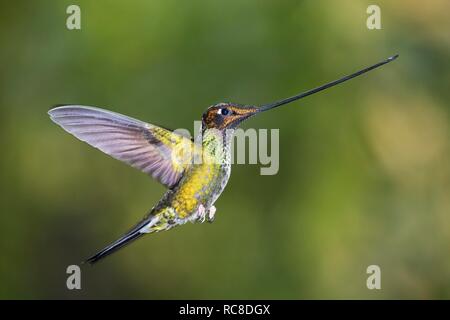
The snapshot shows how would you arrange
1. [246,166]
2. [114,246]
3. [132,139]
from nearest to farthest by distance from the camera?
[114,246]
[132,139]
[246,166]

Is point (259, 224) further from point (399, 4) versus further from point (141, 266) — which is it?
point (399, 4)

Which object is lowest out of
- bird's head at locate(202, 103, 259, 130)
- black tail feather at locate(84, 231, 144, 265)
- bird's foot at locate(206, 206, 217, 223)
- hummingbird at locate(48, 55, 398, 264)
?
black tail feather at locate(84, 231, 144, 265)

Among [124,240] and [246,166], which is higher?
[246,166]

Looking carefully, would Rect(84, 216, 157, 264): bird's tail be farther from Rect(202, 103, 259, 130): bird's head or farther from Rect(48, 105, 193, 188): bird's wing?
Rect(202, 103, 259, 130): bird's head

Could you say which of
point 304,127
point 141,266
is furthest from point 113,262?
point 304,127

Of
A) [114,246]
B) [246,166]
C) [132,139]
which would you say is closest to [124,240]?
[114,246]

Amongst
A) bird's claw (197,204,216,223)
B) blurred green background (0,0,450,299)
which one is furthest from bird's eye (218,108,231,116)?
blurred green background (0,0,450,299)

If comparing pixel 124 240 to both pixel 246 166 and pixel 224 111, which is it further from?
pixel 246 166
